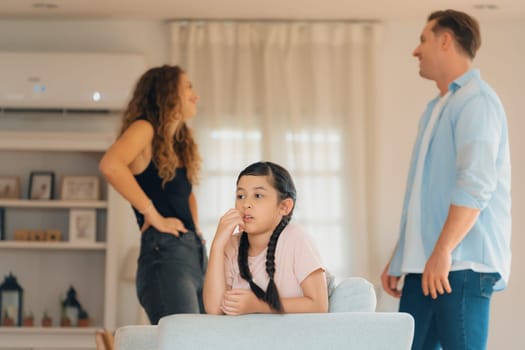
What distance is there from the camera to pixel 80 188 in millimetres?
5652

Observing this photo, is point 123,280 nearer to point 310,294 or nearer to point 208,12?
point 208,12

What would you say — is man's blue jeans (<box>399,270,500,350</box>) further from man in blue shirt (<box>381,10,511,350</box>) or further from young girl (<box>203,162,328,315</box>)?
young girl (<box>203,162,328,315</box>)

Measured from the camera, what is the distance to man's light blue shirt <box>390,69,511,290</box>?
2.69 m

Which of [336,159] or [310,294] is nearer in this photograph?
[310,294]

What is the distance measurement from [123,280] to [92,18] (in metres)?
1.70

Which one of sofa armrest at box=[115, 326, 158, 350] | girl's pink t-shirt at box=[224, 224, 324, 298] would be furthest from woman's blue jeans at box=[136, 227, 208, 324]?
girl's pink t-shirt at box=[224, 224, 324, 298]

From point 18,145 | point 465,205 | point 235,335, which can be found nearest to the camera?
point 235,335

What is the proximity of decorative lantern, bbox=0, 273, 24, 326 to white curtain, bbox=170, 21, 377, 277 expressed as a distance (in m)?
1.21

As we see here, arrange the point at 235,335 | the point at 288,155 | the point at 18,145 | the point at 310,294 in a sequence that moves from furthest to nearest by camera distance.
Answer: the point at 288,155 < the point at 18,145 < the point at 310,294 < the point at 235,335

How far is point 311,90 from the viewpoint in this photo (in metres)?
5.89

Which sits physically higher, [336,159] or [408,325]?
[336,159]

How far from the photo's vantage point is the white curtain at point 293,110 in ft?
19.1

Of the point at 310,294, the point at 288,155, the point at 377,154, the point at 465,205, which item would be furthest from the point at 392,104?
the point at 310,294

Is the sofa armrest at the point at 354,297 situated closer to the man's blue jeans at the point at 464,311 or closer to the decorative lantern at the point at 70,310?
the man's blue jeans at the point at 464,311
